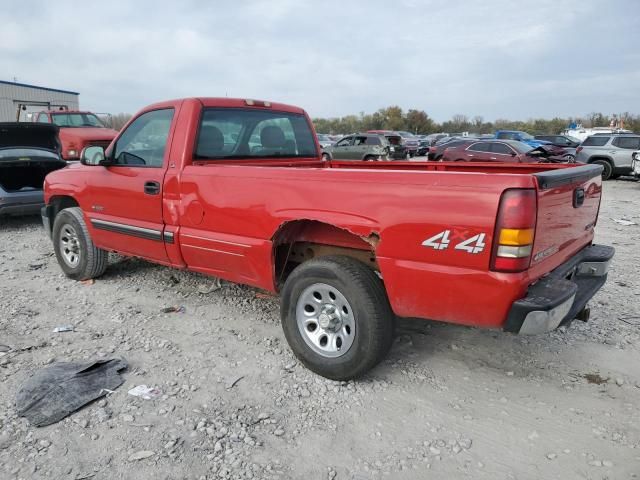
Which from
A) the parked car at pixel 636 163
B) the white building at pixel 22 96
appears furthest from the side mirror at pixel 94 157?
the white building at pixel 22 96

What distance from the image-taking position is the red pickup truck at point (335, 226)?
8.01 feet

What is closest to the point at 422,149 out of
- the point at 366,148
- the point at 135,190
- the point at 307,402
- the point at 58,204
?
the point at 366,148

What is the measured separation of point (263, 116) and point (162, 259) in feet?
5.27

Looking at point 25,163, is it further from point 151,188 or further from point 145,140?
point 151,188

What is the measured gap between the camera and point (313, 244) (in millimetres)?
3541

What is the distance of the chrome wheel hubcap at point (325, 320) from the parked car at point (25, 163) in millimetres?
6429

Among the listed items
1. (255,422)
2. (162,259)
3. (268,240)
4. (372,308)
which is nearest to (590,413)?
(372,308)

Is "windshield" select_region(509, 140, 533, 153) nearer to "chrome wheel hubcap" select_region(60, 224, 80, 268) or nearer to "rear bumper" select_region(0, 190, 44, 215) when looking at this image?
"rear bumper" select_region(0, 190, 44, 215)

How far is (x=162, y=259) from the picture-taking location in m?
4.18

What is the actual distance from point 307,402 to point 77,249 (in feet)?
11.6

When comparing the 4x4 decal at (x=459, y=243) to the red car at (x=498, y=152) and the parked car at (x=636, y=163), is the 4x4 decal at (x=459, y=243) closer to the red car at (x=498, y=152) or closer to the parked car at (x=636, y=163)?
the red car at (x=498, y=152)

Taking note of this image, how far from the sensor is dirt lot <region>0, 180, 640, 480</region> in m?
2.42

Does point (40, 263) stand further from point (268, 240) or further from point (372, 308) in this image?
point (372, 308)

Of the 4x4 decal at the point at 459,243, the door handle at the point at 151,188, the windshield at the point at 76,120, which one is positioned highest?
the windshield at the point at 76,120
